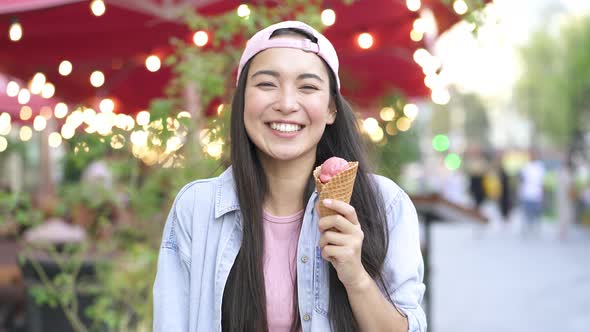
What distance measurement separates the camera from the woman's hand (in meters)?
1.79

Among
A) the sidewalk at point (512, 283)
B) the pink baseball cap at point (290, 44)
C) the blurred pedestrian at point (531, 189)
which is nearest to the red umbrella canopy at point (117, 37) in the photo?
the pink baseball cap at point (290, 44)

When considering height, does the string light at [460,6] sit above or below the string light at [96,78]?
below

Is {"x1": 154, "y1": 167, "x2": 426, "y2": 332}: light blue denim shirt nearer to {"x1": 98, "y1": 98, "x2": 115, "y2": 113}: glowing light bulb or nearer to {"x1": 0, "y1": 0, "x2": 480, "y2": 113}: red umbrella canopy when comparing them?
{"x1": 0, "y1": 0, "x2": 480, "y2": 113}: red umbrella canopy

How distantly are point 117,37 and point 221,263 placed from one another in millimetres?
3492

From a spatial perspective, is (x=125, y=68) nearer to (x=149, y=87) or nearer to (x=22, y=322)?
(x=149, y=87)

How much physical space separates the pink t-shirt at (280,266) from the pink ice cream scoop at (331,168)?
0.90ft

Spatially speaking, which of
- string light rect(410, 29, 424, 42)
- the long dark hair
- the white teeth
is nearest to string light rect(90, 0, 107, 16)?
the long dark hair

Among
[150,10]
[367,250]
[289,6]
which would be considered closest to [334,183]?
[367,250]

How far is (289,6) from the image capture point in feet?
11.6

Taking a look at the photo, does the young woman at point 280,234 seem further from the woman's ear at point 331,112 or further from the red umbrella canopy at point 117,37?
the red umbrella canopy at point 117,37

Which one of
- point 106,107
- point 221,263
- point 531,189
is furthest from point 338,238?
point 531,189

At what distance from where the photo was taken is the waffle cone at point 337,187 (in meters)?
1.80

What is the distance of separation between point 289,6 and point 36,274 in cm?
253

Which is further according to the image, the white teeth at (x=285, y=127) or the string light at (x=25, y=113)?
the string light at (x=25, y=113)
